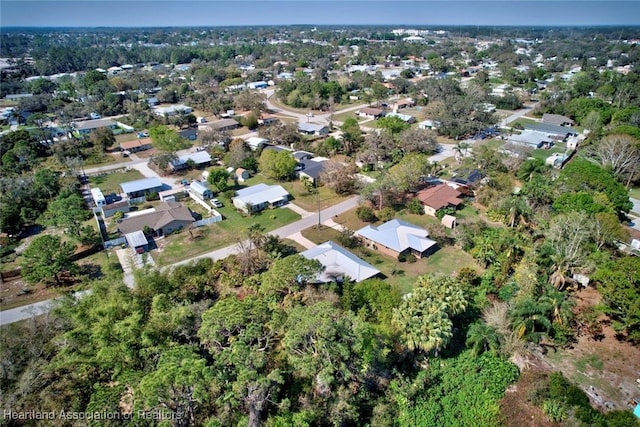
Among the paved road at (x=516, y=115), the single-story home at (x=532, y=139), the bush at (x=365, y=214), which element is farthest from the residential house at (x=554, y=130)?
the bush at (x=365, y=214)

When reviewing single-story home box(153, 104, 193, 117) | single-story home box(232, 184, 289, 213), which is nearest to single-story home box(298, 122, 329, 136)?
single-story home box(232, 184, 289, 213)

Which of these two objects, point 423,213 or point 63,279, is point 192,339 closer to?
point 63,279

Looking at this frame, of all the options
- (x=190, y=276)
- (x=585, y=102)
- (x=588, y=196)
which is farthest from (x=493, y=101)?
(x=190, y=276)

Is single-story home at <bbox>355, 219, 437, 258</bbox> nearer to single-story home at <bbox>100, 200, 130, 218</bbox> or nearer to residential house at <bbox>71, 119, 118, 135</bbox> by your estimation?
single-story home at <bbox>100, 200, 130, 218</bbox>

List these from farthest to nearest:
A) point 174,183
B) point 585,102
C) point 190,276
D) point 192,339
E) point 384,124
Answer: point 585,102
point 384,124
point 174,183
point 190,276
point 192,339

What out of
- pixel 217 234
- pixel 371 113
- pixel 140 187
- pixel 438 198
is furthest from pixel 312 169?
pixel 371 113

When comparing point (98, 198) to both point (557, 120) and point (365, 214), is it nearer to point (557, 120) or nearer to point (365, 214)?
point (365, 214)

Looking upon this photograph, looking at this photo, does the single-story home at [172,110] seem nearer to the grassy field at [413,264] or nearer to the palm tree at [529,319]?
the grassy field at [413,264]
